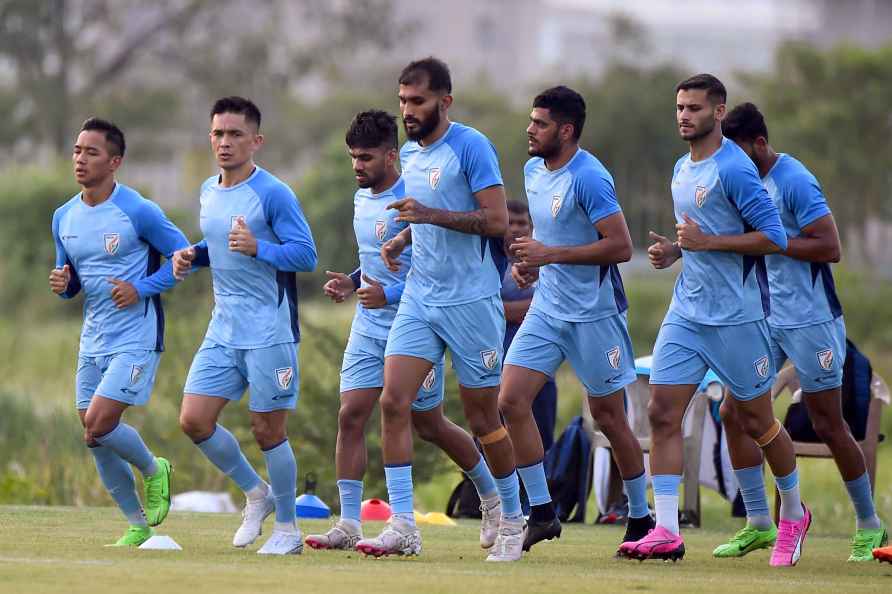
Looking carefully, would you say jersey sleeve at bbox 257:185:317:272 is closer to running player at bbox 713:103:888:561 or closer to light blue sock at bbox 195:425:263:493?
light blue sock at bbox 195:425:263:493

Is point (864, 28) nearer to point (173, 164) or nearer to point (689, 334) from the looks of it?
point (173, 164)

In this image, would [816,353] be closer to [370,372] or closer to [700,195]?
[700,195]

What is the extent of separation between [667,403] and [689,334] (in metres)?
0.40

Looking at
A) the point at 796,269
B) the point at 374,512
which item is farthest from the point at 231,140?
the point at 374,512

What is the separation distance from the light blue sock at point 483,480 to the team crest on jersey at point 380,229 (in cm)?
142

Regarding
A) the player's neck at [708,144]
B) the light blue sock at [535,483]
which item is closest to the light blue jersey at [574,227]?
the player's neck at [708,144]

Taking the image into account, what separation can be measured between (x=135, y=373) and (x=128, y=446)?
391mm

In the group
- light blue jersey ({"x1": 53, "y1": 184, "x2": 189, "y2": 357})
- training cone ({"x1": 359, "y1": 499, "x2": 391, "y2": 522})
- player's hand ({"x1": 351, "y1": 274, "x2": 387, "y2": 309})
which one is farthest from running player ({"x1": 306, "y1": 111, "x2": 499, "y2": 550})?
training cone ({"x1": 359, "y1": 499, "x2": 391, "y2": 522})

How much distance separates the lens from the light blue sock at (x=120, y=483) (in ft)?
34.4

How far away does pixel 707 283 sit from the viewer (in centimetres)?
1011

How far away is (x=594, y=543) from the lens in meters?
12.0

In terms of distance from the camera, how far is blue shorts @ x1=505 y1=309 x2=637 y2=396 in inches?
402

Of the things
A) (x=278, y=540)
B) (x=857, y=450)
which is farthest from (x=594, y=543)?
(x=278, y=540)

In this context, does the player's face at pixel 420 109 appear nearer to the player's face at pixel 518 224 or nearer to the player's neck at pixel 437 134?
the player's neck at pixel 437 134
